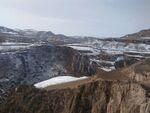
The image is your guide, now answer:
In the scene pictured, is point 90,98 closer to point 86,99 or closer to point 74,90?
point 86,99

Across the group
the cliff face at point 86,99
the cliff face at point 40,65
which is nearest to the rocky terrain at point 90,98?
the cliff face at point 86,99

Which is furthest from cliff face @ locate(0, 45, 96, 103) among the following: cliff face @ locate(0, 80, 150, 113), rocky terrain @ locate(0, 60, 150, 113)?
rocky terrain @ locate(0, 60, 150, 113)

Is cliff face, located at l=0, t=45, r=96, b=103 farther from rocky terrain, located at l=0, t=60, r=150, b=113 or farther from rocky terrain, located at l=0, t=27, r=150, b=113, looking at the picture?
rocky terrain, located at l=0, t=60, r=150, b=113

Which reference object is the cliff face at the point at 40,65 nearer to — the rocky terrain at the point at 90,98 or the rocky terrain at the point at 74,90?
the rocky terrain at the point at 74,90

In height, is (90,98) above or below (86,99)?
above

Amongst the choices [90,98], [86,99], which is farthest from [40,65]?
[90,98]

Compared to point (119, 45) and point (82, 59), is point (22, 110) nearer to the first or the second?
point (82, 59)

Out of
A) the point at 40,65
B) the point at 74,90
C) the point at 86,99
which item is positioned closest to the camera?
the point at 86,99

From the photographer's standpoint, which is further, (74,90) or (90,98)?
Answer: (74,90)

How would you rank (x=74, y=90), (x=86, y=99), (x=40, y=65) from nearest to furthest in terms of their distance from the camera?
(x=86, y=99)
(x=74, y=90)
(x=40, y=65)
